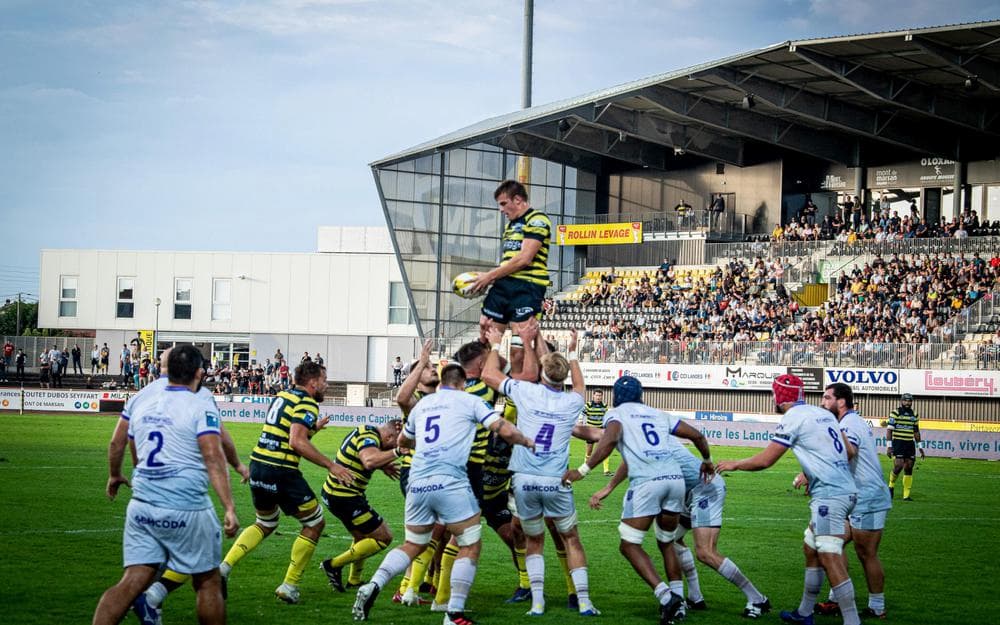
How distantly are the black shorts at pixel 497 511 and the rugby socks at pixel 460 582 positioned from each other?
1812 mm

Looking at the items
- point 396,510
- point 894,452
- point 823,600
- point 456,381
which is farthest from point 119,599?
point 894,452

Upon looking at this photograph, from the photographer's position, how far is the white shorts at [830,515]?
998 centimetres

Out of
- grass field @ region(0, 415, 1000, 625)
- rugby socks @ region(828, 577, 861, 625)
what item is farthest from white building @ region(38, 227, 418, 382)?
rugby socks @ region(828, 577, 861, 625)

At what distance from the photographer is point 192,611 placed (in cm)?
1021

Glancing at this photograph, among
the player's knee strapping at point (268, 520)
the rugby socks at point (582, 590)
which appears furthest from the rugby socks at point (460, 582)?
the player's knee strapping at point (268, 520)

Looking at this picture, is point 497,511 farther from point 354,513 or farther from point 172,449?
point 172,449

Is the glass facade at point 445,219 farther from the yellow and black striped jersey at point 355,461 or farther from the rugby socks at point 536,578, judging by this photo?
the rugby socks at point 536,578

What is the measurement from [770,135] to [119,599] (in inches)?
1807

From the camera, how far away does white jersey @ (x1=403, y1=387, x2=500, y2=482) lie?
379 inches

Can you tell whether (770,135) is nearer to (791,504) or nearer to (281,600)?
(791,504)

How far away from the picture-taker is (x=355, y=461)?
36.6 ft

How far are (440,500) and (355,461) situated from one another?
1.82 metres

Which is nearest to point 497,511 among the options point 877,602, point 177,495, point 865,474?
point 865,474

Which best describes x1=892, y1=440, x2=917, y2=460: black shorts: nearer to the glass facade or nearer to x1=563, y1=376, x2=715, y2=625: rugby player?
x1=563, y1=376, x2=715, y2=625: rugby player
